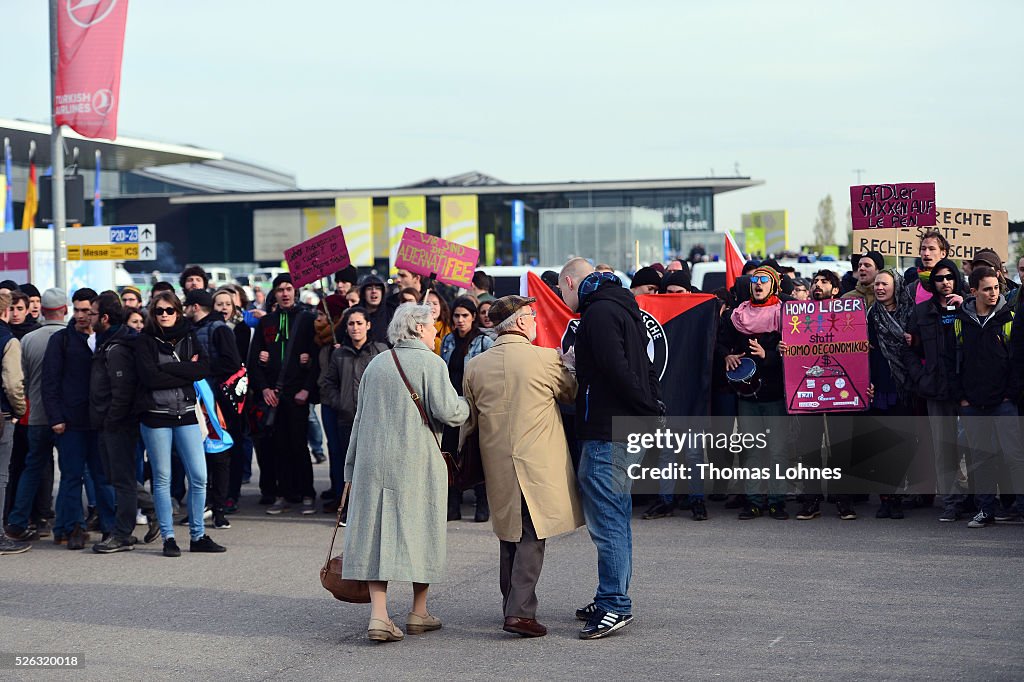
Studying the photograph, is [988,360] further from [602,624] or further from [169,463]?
[169,463]

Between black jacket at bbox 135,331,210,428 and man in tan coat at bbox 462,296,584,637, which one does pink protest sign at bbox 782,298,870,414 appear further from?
black jacket at bbox 135,331,210,428

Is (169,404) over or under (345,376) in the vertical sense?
under

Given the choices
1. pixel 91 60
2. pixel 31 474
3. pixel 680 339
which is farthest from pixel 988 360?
pixel 91 60

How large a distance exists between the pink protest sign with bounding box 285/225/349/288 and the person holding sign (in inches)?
167

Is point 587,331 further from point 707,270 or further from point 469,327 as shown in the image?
point 707,270

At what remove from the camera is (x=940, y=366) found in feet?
32.6

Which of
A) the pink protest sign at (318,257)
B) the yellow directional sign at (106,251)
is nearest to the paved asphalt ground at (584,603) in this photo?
the pink protest sign at (318,257)

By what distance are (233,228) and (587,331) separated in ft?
234

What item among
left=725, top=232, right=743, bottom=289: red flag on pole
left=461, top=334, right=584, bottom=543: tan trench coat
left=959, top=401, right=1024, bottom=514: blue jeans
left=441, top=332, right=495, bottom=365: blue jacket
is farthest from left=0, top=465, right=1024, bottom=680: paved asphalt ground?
left=725, top=232, right=743, bottom=289: red flag on pole

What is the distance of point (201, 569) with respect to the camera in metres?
8.86

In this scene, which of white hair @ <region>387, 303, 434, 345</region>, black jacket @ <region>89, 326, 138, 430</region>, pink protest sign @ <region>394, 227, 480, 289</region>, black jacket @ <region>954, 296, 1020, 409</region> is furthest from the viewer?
pink protest sign @ <region>394, 227, 480, 289</region>

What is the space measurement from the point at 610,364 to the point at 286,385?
5353 millimetres

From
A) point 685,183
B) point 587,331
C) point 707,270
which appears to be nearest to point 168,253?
point 685,183

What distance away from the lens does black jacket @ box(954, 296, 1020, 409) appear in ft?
31.6
